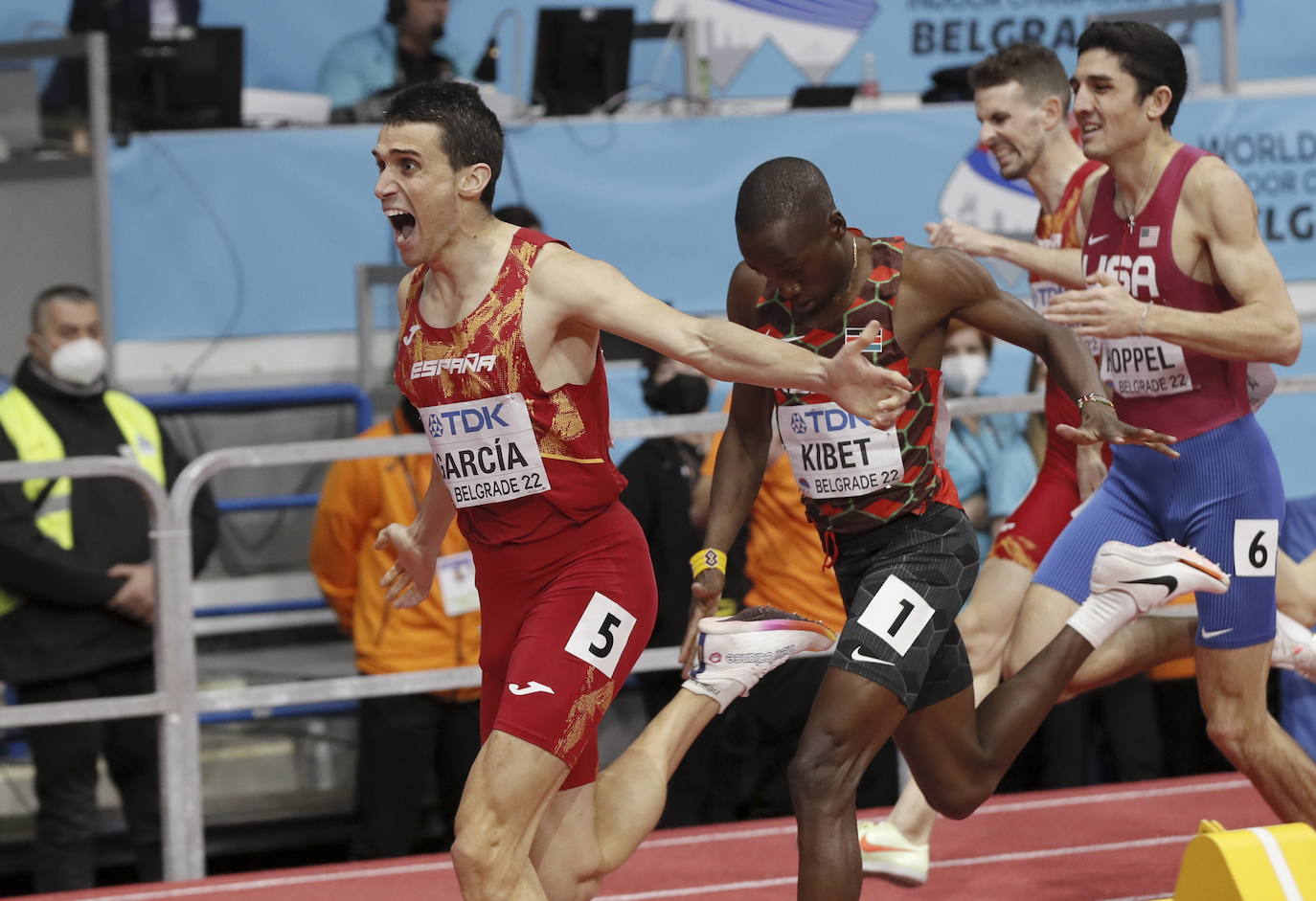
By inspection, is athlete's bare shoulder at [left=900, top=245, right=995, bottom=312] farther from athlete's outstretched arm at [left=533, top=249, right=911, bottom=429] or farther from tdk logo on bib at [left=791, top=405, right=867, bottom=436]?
athlete's outstretched arm at [left=533, top=249, right=911, bottom=429]

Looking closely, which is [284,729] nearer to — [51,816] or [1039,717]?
[51,816]

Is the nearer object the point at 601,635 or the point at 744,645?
the point at 601,635

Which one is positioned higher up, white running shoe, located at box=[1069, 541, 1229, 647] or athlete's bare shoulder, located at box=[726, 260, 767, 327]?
athlete's bare shoulder, located at box=[726, 260, 767, 327]

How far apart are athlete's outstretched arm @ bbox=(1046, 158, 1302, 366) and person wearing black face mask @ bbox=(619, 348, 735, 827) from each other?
7.75 ft

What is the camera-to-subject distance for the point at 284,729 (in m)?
7.11

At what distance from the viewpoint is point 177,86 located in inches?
336

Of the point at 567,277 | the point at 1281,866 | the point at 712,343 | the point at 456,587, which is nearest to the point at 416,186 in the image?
the point at 567,277

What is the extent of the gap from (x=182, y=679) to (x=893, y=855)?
2.40m

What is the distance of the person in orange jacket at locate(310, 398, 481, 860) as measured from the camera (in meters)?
6.55

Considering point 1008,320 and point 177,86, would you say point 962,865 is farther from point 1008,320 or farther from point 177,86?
point 177,86

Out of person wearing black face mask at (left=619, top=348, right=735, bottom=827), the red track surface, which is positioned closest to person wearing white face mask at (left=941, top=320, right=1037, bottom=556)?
person wearing black face mask at (left=619, top=348, right=735, bottom=827)

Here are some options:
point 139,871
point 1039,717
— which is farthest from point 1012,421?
point 139,871

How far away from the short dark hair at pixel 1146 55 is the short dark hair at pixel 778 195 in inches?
46.7

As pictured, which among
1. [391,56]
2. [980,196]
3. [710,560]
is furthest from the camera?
[391,56]
